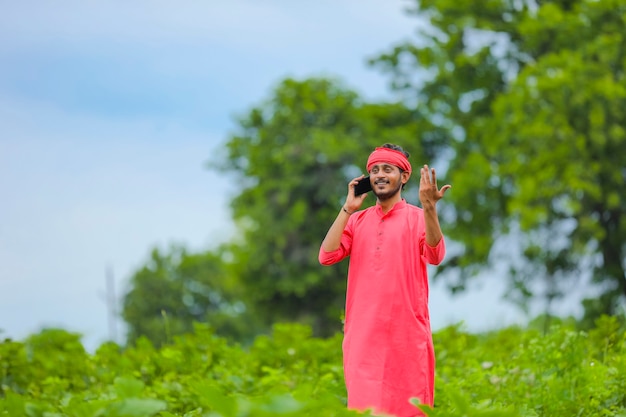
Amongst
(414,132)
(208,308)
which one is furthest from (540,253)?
(208,308)

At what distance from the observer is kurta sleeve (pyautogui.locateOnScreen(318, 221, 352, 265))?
4.94 meters

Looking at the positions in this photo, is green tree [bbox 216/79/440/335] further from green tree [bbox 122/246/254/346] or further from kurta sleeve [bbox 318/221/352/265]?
kurta sleeve [bbox 318/221/352/265]

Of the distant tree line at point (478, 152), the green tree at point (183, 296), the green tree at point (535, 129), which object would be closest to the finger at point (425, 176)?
the distant tree line at point (478, 152)

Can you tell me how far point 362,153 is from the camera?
92.5 feet

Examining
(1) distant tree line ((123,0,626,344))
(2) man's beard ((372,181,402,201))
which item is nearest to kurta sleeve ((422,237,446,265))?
(2) man's beard ((372,181,402,201))

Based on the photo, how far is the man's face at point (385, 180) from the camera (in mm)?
4922

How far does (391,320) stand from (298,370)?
344 centimetres

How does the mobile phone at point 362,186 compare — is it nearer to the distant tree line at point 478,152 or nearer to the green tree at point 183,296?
the distant tree line at point 478,152

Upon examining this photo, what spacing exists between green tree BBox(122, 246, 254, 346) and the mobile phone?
3937 cm

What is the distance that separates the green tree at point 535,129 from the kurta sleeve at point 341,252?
47.6 feet

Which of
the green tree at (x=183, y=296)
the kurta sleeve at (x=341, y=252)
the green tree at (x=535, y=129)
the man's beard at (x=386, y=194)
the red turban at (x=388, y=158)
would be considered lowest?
the kurta sleeve at (x=341, y=252)

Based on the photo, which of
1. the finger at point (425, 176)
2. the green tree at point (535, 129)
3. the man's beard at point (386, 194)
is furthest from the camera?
the green tree at point (535, 129)

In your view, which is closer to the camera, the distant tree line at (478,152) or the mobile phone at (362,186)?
the mobile phone at (362,186)

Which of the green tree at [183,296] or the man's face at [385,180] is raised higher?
the green tree at [183,296]
